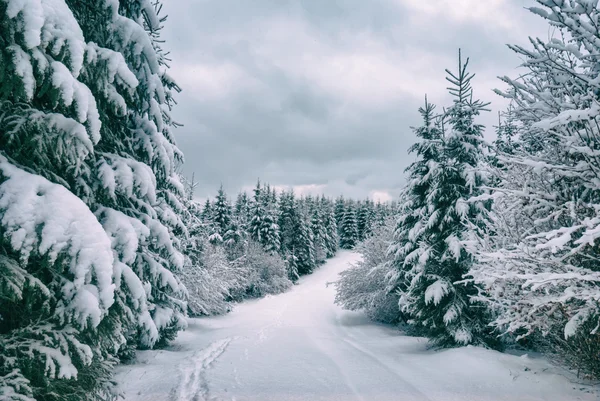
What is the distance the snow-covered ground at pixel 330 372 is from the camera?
8180 mm

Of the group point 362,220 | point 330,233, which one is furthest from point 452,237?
point 362,220

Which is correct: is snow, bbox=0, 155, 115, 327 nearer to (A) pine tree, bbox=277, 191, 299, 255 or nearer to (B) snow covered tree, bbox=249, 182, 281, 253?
(B) snow covered tree, bbox=249, 182, 281, 253

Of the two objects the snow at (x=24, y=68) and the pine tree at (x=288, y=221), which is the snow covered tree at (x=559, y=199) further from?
the pine tree at (x=288, y=221)

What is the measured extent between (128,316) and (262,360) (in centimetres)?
777

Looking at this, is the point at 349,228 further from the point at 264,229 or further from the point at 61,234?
the point at 61,234

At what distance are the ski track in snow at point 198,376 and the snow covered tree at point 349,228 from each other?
69104 mm

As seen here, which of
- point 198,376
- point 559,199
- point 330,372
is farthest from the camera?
point 330,372

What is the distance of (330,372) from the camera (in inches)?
410

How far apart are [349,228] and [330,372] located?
240ft

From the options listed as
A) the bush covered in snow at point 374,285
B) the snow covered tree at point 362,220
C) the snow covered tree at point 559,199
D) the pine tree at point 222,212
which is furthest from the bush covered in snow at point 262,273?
the snow covered tree at point 362,220

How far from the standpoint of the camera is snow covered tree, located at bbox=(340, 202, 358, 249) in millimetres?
81581

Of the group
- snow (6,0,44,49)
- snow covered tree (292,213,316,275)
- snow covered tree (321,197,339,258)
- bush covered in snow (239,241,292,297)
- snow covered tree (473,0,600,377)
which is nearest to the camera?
snow (6,0,44,49)

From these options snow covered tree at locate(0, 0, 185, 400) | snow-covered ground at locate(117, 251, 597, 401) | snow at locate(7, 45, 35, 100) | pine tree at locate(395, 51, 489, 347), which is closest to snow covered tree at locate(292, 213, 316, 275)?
snow-covered ground at locate(117, 251, 597, 401)

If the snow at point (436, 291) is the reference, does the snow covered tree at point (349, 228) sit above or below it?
above
